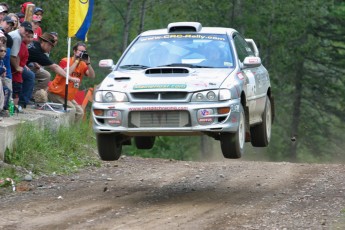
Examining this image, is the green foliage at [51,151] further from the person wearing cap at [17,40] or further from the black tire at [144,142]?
the black tire at [144,142]

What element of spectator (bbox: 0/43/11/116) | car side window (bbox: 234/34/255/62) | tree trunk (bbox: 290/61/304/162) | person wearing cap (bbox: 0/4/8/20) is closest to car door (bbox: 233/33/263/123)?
car side window (bbox: 234/34/255/62)

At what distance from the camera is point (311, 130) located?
49000 millimetres

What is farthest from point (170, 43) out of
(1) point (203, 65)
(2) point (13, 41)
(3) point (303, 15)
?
(3) point (303, 15)

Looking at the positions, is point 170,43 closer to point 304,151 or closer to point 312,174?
point 312,174

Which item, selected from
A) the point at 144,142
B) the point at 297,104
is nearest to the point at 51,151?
the point at 144,142

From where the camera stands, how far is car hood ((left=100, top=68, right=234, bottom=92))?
41.0 ft

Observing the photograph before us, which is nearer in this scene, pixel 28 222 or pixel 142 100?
pixel 28 222

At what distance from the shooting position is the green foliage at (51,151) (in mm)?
15273

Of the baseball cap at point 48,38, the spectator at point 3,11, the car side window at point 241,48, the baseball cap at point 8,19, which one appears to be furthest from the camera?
the baseball cap at point 48,38

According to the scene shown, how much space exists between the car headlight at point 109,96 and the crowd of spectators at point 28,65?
8.35ft

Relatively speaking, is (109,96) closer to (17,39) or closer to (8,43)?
(8,43)

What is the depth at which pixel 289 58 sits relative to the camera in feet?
157

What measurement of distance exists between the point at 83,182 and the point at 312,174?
3602mm

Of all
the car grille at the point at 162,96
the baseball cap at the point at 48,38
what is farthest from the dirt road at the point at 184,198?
the baseball cap at the point at 48,38
